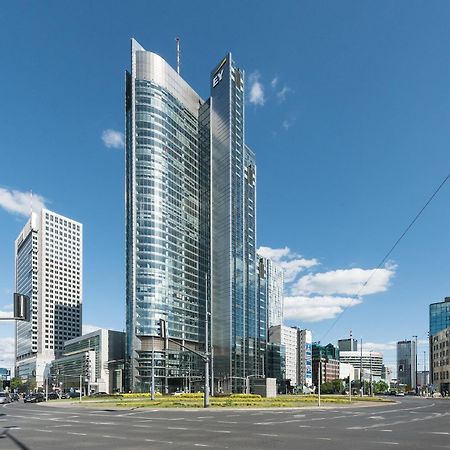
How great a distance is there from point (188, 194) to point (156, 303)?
43305 millimetres

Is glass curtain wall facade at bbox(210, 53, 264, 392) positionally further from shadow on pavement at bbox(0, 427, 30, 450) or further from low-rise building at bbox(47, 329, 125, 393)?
shadow on pavement at bbox(0, 427, 30, 450)

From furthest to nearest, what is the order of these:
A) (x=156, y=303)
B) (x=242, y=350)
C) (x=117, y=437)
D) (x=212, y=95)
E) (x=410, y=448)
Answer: (x=212, y=95) → (x=242, y=350) → (x=156, y=303) → (x=117, y=437) → (x=410, y=448)

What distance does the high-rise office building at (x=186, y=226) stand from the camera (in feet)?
504

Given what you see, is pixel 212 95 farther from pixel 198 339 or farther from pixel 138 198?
pixel 198 339

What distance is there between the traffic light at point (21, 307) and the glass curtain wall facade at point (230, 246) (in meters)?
147

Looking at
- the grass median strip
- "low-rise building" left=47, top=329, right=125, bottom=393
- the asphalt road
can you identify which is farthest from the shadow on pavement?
"low-rise building" left=47, top=329, right=125, bottom=393

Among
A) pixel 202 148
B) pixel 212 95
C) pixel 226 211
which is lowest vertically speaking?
pixel 226 211

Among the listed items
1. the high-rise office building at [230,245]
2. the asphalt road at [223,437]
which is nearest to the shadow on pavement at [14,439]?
the asphalt road at [223,437]

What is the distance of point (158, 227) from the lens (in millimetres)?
157250

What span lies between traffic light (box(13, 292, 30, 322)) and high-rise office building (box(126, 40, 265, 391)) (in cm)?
12038

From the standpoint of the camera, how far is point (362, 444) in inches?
838

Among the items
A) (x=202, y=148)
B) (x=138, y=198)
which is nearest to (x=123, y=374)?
(x=138, y=198)

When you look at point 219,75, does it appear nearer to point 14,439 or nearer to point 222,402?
point 222,402

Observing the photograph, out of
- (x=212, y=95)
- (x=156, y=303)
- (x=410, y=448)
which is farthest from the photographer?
(x=212, y=95)
